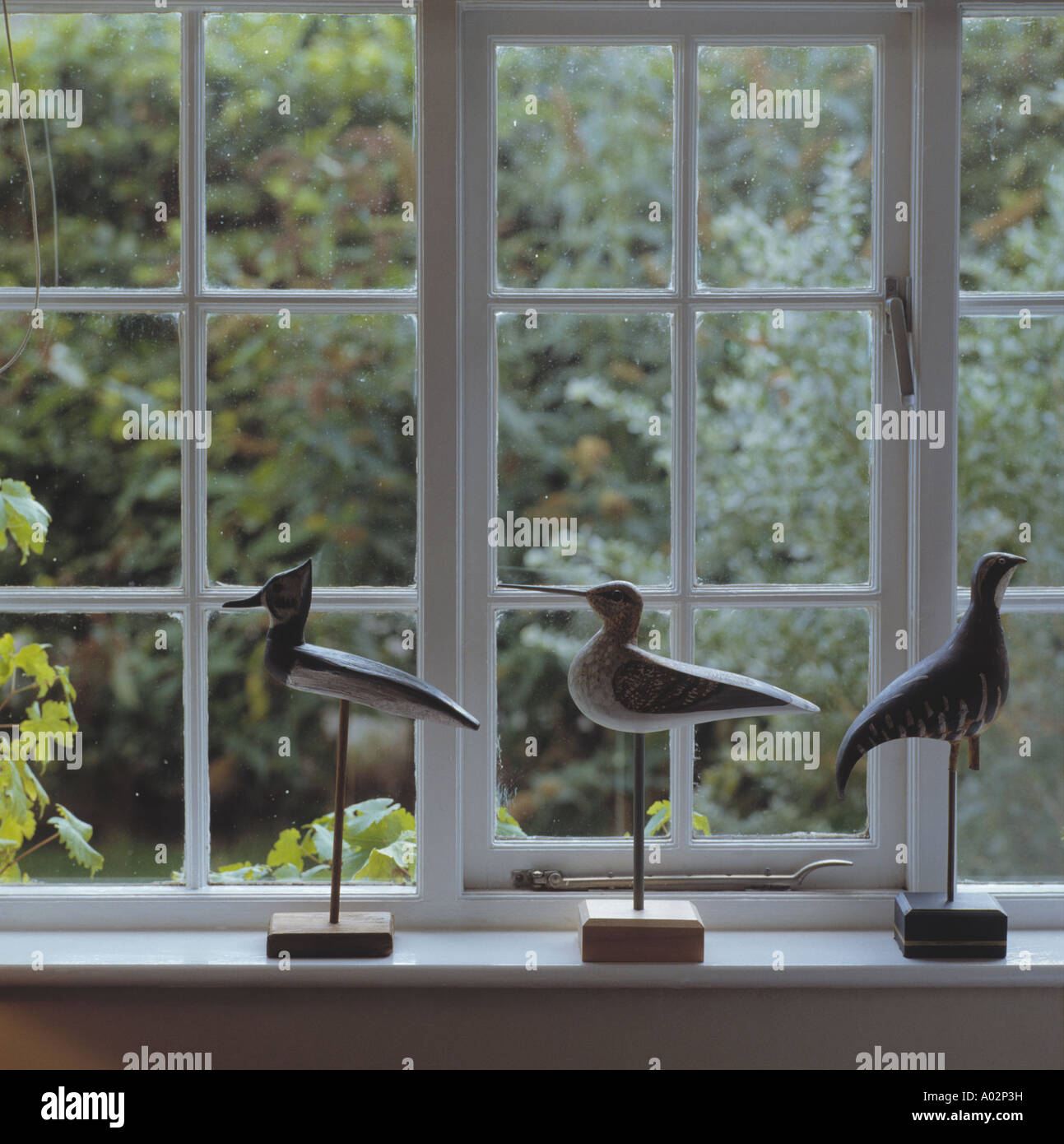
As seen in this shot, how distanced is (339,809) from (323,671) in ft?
0.65

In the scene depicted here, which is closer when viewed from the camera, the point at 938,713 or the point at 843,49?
the point at 938,713

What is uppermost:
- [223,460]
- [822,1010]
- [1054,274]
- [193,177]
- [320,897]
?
[193,177]

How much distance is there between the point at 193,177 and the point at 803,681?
45.3 inches

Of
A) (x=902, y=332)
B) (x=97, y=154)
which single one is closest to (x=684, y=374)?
(x=902, y=332)

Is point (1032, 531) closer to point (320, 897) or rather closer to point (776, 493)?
point (776, 493)

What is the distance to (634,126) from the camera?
1.62 meters

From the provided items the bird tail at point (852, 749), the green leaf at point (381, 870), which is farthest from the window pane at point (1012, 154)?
the green leaf at point (381, 870)

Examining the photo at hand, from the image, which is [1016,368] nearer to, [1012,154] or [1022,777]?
[1012,154]

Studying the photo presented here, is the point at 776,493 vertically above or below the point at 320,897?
above

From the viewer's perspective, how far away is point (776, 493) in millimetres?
1640

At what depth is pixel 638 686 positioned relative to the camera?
57.1 inches

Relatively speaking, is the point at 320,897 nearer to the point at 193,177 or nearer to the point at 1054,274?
the point at 193,177

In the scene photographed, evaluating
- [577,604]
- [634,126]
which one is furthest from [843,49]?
[577,604]

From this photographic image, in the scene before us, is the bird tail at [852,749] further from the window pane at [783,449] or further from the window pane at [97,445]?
the window pane at [97,445]
